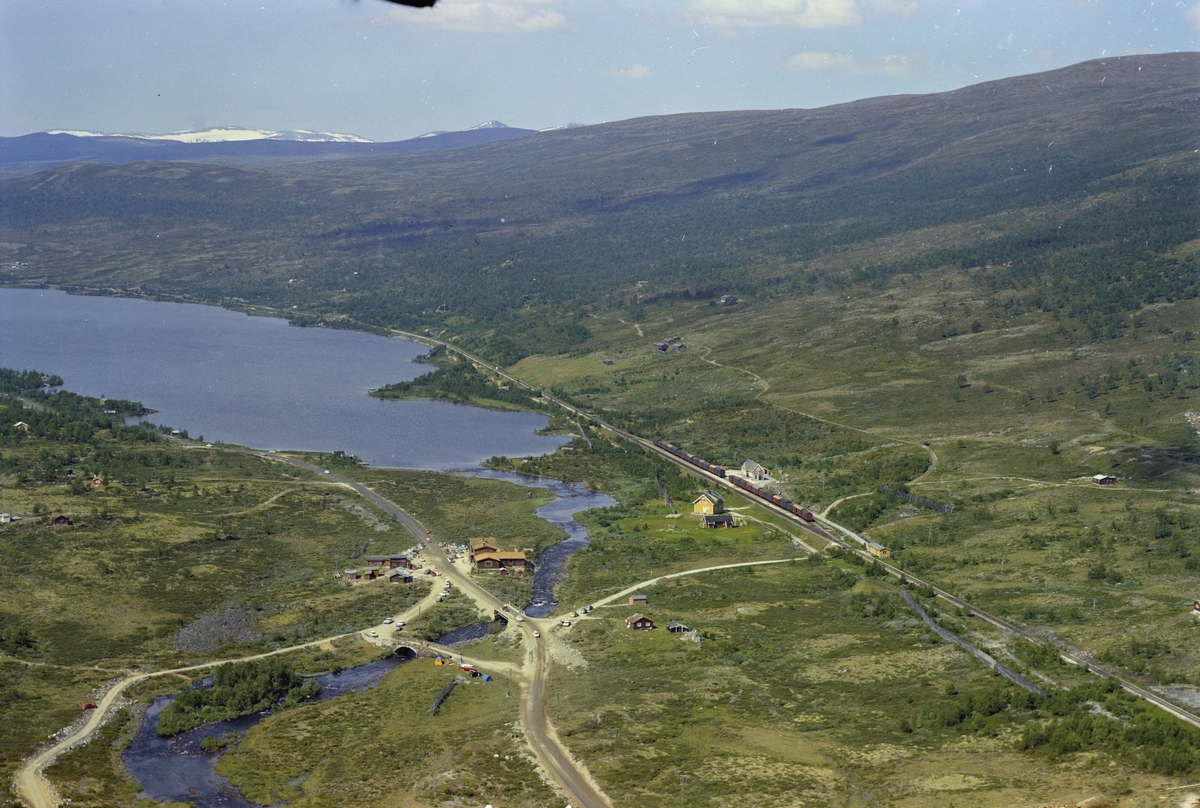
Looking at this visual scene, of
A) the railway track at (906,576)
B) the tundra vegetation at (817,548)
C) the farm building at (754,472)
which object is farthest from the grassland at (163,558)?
the farm building at (754,472)

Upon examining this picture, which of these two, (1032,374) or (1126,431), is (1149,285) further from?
(1126,431)

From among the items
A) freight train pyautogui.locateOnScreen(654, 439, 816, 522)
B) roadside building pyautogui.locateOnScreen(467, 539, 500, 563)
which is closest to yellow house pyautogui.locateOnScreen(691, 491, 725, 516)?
freight train pyautogui.locateOnScreen(654, 439, 816, 522)

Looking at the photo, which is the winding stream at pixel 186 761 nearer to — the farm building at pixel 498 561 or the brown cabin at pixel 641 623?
the brown cabin at pixel 641 623

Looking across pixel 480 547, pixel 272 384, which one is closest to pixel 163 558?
pixel 480 547

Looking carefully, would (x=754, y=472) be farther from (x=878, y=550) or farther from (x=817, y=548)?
(x=878, y=550)

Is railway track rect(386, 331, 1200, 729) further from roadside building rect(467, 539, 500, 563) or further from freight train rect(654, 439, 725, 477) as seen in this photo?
roadside building rect(467, 539, 500, 563)
